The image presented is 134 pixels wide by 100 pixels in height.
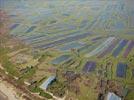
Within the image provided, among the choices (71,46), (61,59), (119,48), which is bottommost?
(119,48)

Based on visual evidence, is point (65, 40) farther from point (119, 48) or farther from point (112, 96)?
point (112, 96)

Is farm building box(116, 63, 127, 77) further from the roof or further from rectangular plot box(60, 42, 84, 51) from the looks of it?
rectangular plot box(60, 42, 84, 51)

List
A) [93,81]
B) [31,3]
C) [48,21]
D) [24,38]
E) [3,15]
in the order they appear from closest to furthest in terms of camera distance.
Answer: [93,81], [24,38], [48,21], [3,15], [31,3]

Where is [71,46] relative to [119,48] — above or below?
above

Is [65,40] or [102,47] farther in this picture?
[65,40]

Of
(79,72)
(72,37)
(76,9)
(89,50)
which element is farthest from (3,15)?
(79,72)

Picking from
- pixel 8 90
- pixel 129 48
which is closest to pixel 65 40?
pixel 129 48

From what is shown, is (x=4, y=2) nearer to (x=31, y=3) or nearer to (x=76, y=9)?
(x=31, y=3)

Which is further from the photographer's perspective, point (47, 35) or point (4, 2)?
point (4, 2)

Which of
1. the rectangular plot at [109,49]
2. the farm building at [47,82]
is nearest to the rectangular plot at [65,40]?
the rectangular plot at [109,49]

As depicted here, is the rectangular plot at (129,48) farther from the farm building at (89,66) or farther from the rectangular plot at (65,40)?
the rectangular plot at (65,40)

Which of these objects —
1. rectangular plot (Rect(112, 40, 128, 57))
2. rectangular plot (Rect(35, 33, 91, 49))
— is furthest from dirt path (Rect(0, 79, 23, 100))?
rectangular plot (Rect(112, 40, 128, 57))
